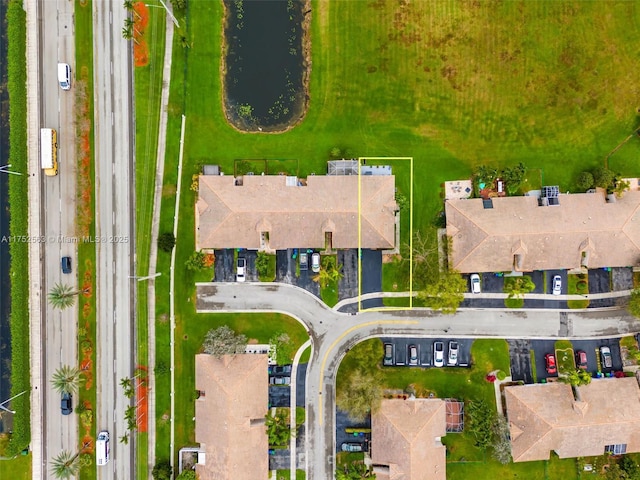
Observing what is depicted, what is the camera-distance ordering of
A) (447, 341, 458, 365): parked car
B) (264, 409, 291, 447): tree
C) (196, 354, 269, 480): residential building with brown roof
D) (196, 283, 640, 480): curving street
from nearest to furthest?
(196, 354, 269, 480): residential building with brown roof < (264, 409, 291, 447): tree < (447, 341, 458, 365): parked car < (196, 283, 640, 480): curving street

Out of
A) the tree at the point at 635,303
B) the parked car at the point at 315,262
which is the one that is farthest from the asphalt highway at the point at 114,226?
the tree at the point at 635,303

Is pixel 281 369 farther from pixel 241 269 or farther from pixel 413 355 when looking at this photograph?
pixel 413 355

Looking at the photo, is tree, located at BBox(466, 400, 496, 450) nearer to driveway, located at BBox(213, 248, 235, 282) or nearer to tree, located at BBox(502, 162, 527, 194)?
tree, located at BBox(502, 162, 527, 194)

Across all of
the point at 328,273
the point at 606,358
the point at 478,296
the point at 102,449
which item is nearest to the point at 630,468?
the point at 606,358

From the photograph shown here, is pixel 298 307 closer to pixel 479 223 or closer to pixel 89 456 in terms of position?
pixel 479 223

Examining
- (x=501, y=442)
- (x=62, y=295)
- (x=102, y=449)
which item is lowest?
(x=102, y=449)

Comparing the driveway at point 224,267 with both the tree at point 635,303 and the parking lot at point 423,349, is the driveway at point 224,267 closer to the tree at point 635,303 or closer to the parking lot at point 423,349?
the parking lot at point 423,349

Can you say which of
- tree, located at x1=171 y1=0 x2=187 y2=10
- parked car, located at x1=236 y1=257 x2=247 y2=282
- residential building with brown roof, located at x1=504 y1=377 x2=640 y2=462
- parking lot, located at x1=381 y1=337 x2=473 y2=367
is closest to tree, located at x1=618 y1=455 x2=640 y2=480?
residential building with brown roof, located at x1=504 y1=377 x2=640 y2=462
